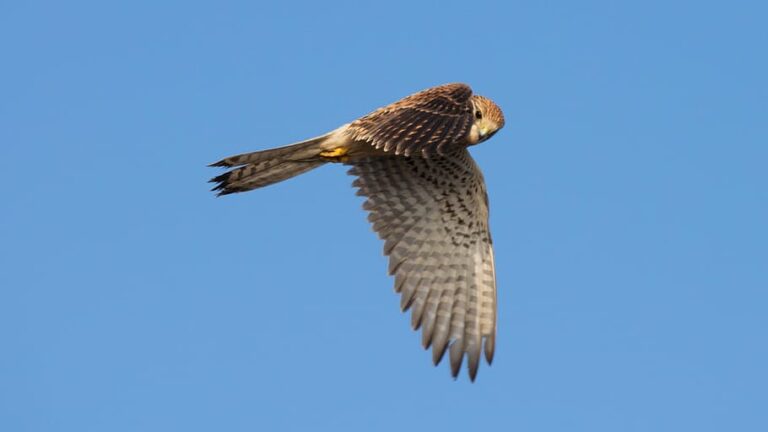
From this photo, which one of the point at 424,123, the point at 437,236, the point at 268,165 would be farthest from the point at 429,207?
the point at 424,123

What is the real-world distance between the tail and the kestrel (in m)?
0.01

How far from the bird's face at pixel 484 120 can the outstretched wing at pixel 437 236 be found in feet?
2.17

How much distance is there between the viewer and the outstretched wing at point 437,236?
13.1 meters

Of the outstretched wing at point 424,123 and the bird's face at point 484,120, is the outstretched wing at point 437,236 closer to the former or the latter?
the bird's face at point 484,120

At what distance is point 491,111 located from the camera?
12617 mm

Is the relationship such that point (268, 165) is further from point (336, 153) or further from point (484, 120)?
point (484, 120)

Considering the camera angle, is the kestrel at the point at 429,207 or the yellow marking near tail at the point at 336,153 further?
the yellow marking near tail at the point at 336,153

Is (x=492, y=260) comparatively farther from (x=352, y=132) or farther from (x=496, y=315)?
(x=352, y=132)

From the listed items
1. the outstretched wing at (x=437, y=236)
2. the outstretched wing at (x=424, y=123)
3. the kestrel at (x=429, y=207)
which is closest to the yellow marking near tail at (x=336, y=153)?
the kestrel at (x=429, y=207)

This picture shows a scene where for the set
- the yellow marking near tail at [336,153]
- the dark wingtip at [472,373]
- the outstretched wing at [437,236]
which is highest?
the yellow marking near tail at [336,153]

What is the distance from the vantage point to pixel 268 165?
12.7 metres

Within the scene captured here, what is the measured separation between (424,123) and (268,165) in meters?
2.09

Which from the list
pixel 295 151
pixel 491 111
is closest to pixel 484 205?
pixel 491 111

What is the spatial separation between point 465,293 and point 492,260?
0.57 meters
